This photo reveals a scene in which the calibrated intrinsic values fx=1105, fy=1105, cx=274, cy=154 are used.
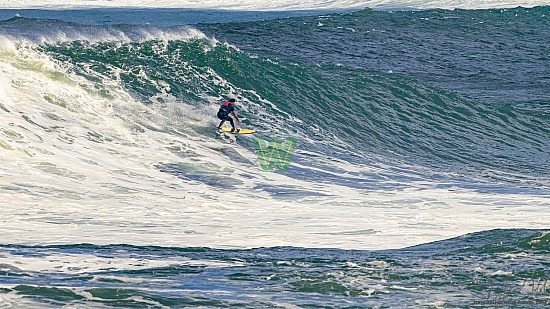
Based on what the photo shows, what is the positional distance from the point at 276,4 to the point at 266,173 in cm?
4059

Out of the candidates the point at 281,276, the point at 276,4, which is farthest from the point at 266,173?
the point at 276,4

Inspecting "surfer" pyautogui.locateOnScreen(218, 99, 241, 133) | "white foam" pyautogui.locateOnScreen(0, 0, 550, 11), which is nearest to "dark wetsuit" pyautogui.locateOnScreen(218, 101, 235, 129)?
"surfer" pyautogui.locateOnScreen(218, 99, 241, 133)

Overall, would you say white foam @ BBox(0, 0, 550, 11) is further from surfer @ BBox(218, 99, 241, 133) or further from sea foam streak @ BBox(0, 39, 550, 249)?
sea foam streak @ BBox(0, 39, 550, 249)

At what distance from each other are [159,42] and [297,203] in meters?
11.6

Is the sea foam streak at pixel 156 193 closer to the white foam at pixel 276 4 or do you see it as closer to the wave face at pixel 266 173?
the wave face at pixel 266 173

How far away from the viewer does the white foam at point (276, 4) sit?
161 ft

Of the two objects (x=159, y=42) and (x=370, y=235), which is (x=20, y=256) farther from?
(x=159, y=42)

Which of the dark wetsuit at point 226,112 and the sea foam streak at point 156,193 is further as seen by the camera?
the dark wetsuit at point 226,112

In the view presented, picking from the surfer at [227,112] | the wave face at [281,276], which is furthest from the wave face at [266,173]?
the surfer at [227,112]

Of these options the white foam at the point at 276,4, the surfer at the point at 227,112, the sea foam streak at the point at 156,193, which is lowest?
the sea foam streak at the point at 156,193

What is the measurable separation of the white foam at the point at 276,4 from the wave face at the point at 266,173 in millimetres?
14854

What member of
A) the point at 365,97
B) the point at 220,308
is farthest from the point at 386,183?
the point at 220,308

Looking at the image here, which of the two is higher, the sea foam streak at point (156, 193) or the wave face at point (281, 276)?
the sea foam streak at point (156, 193)

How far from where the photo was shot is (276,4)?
5762cm
